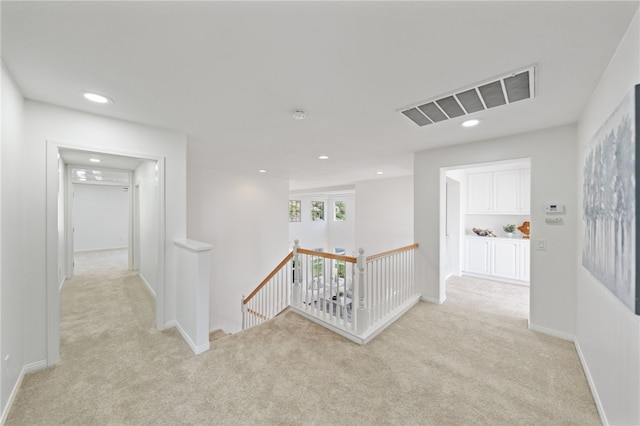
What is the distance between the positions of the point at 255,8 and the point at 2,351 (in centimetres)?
268

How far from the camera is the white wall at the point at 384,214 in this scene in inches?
257

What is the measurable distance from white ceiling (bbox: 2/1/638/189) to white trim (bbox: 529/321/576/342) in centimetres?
236

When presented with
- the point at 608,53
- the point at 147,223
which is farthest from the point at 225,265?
the point at 608,53

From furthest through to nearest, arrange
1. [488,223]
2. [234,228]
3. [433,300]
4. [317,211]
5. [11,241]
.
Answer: [317,211]
[234,228]
[488,223]
[433,300]
[11,241]

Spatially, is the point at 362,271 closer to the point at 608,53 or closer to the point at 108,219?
the point at 608,53

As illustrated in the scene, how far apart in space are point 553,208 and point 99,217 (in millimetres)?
11670

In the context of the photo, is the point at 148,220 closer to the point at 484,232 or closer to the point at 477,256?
the point at 477,256

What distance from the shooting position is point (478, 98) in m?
2.02

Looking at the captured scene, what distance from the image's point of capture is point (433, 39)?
133 centimetres

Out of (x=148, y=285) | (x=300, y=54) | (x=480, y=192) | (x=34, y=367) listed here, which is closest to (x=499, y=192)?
(x=480, y=192)

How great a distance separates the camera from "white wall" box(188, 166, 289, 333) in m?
5.39

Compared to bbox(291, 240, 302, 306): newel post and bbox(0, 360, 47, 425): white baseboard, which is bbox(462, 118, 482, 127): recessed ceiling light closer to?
bbox(291, 240, 302, 306): newel post

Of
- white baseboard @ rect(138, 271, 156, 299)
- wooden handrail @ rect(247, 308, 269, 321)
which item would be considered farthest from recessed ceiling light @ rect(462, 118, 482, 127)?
white baseboard @ rect(138, 271, 156, 299)

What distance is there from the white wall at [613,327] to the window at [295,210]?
10.4 m
